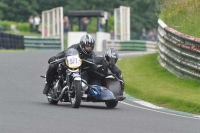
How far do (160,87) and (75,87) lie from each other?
15.6 feet

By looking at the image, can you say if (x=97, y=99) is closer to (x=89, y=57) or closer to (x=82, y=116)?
(x=89, y=57)

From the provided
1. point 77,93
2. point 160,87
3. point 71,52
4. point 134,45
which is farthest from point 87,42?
point 134,45

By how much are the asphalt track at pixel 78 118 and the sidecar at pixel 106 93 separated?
186mm

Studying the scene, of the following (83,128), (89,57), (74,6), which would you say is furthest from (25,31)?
(83,128)

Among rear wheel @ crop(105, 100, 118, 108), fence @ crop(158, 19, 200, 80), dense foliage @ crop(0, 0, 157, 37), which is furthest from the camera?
dense foliage @ crop(0, 0, 157, 37)

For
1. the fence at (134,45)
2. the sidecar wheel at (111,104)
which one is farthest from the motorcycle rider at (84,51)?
the fence at (134,45)

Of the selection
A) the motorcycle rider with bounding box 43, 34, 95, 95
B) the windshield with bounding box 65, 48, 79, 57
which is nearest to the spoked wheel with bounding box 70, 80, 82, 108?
the windshield with bounding box 65, 48, 79, 57

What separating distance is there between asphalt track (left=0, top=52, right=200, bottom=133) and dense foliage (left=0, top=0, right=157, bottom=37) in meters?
52.5

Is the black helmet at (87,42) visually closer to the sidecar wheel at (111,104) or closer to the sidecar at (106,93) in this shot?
the sidecar at (106,93)

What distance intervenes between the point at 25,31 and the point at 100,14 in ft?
68.8

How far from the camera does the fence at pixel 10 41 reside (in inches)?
1487

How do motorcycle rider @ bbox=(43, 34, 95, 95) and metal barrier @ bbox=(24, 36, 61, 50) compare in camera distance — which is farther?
metal barrier @ bbox=(24, 36, 61, 50)

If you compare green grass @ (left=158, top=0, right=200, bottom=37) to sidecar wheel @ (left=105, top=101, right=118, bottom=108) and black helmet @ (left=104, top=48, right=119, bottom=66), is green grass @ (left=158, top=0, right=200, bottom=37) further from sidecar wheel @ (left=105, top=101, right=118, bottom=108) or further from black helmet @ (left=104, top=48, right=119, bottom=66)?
black helmet @ (left=104, top=48, right=119, bottom=66)

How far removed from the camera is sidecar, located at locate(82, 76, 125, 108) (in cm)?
1477
